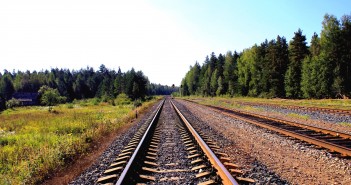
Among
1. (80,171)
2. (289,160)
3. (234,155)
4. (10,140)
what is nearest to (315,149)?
(289,160)

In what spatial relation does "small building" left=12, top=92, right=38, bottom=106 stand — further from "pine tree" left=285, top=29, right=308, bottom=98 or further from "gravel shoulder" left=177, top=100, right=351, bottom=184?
"gravel shoulder" left=177, top=100, right=351, bottom=184

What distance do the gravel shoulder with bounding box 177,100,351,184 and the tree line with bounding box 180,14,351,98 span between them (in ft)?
106

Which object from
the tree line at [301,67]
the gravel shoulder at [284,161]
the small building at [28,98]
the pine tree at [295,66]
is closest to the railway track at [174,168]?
the gravel shoulder at [284,161]

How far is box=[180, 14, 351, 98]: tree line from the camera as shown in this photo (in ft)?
125

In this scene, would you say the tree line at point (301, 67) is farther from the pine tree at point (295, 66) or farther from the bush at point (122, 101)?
the bush at point (122, 101)


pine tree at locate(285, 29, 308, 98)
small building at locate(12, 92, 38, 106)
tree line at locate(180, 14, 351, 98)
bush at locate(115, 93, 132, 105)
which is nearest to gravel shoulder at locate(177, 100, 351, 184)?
tree line at locate(180, 14, 351, 98)

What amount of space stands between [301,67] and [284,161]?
43005 mm

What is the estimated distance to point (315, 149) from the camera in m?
8.12

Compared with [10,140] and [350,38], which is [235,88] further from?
[10,140]

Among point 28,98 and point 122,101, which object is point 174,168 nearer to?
point 122,101

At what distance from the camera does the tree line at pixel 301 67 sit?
125 ft

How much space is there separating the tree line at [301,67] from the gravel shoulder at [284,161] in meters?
32.3

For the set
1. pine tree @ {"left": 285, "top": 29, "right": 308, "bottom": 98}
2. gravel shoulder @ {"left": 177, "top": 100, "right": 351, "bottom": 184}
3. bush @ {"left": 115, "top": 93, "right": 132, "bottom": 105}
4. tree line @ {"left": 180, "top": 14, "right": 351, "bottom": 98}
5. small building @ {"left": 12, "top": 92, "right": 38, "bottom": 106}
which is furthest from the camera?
small building @ {"left": 12, "top": 92, "right": 38, "bottom": 106}

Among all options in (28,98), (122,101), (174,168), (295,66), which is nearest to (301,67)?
(295,66)
